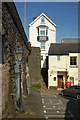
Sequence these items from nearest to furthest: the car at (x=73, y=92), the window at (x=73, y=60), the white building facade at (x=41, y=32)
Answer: the car at (x=73, y=92) → the window at (x=73, y=60) → the white building facade at (x=41, y=32)

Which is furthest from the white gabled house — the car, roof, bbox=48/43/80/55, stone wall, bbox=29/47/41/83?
the car

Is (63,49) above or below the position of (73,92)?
above

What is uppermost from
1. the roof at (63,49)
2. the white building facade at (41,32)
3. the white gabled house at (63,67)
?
the white building facade at (41,32)

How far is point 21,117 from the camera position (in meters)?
12.2

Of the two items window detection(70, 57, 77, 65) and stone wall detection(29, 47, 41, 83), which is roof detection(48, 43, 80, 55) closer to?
window detection(70, 57, 77, 65)

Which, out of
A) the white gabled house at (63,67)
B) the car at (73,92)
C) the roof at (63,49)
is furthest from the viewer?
the roof at (63,49)

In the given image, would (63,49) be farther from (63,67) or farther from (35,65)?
(35,65)

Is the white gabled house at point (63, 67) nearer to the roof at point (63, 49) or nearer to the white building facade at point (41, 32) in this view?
the roof at point (63, 49)

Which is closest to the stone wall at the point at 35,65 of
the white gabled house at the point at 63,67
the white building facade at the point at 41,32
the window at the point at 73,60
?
the white gabled house at the point at 63,67

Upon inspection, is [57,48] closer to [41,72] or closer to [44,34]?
[41,72]

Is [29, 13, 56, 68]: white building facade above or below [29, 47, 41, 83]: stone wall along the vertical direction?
above

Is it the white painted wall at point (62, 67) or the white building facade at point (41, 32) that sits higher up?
the white building facade at point (41, 32)

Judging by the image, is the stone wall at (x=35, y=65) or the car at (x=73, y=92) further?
the stone wall at (x=35, y=65)

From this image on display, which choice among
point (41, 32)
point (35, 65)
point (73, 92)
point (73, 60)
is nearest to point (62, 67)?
point (73, 60)
